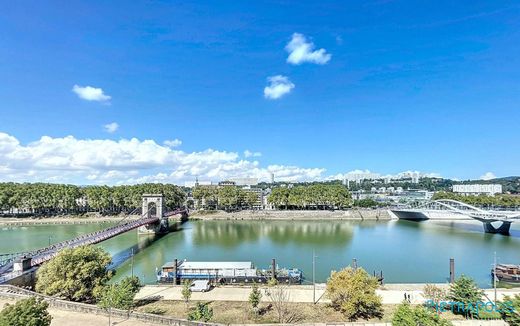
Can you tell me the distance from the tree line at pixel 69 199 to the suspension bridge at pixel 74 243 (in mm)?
20002

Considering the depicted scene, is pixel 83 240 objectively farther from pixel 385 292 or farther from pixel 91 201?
pixel 91 201

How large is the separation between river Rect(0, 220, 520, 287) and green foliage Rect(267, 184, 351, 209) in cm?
2429

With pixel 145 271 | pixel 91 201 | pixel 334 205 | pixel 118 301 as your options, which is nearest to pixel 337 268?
pixel 145 271

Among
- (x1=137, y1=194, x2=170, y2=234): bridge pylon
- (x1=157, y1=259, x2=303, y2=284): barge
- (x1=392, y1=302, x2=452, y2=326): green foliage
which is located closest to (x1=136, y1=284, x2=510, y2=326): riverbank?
(x1=157, y1=259, x2=303, y2=284): barge

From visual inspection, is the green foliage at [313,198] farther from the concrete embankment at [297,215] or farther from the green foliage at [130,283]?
the green foliage at [130,283]

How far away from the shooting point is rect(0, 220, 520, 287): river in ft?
113

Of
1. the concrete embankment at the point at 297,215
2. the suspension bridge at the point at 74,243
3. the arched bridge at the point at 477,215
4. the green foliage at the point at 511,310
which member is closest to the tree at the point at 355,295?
the green foliage at the point at 511,310

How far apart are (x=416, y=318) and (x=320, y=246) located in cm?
3316

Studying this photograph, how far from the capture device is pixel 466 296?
65.8 feet

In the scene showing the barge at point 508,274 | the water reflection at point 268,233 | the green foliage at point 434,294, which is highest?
the green foliage at point 434,294

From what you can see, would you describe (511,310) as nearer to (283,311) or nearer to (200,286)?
(283,311)

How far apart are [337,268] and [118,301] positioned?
22746 mm

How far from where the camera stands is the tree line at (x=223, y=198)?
314 feet

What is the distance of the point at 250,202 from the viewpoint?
103m
